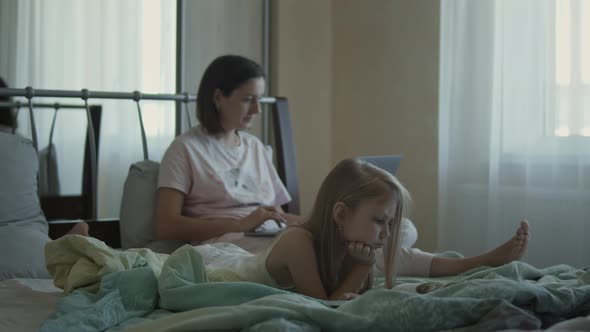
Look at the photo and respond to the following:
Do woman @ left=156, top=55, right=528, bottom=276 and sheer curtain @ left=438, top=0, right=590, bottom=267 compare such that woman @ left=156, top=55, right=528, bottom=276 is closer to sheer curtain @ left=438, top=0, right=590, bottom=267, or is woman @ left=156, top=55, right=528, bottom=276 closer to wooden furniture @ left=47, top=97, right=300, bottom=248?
wooden furniture @ left=47, top=97, right=300, bottom=248

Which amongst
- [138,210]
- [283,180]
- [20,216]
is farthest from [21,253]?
[283,180]

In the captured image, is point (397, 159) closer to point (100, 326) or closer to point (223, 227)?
point (223, 227)

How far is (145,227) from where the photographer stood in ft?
7.84

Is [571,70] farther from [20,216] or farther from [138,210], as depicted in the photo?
[20,216]

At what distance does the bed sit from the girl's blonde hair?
0.38ft

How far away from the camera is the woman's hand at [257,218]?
88.8 inches

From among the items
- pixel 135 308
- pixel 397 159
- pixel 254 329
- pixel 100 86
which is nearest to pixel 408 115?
pixel 397 159

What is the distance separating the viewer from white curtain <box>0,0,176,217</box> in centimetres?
270

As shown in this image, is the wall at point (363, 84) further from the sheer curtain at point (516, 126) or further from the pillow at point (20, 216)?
the pillow at point (20, 216)

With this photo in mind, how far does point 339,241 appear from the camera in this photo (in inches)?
67.3

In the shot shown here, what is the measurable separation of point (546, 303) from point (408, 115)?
223 centimetres

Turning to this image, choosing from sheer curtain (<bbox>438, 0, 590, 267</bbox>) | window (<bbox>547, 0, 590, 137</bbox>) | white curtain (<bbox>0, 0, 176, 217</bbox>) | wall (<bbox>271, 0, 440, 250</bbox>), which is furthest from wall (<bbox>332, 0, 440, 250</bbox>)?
white curtain (<bbox>0, 0, 176, 217</bbox>)

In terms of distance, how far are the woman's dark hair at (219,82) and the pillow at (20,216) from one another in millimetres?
566

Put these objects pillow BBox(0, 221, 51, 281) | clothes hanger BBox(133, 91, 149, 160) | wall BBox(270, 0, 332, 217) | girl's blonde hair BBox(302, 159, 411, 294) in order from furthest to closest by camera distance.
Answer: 1. wall BBox(270, 0, 332, 217)
2. clothes hanger BBox(133, 91, 149, 160)
3. pillow BBox(0, 221, 51, 281)
4. girl's blonde hair BBox(302, 159, 411, 294)
